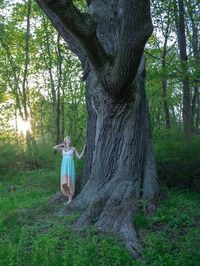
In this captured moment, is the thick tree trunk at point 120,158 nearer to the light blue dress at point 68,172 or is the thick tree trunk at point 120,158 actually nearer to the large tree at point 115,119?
the large tree at point 115,119

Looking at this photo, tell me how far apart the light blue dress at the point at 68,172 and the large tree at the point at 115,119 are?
17.0 inches

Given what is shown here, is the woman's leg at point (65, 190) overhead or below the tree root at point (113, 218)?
overhead

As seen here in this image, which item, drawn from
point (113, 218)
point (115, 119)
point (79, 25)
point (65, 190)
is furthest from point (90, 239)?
point (79, 25)

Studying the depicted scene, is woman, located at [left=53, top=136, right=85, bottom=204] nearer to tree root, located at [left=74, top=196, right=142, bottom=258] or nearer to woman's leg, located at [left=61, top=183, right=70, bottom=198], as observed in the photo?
woman's leg, located at [left=61, top=183, right=70, bottom=198]

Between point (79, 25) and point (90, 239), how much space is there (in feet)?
12.5

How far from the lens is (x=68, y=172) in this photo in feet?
36.5

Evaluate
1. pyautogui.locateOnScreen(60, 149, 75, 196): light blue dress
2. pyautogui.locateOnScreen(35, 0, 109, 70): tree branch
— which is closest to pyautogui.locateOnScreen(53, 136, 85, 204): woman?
pyautogui.locateOnScreen(60, 149, 75, 196): light blue dress

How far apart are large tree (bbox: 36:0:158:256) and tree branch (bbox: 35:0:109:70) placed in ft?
0.06

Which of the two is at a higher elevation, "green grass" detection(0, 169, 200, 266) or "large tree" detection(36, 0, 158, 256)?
"large tree" detection(36, 0, 158, 256)

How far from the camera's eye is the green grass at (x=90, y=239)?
22.3 ft

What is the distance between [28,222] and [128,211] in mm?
2281

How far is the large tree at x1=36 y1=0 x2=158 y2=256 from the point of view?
7406 mm

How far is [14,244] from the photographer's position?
798 centimetres

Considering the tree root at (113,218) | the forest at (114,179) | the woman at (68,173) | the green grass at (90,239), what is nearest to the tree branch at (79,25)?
the forest at (114,179)
